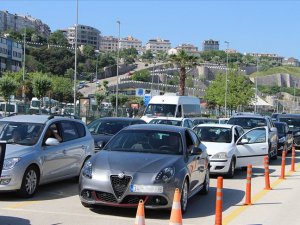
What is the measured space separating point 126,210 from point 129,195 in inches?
36.1

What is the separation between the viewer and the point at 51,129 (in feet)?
38.2

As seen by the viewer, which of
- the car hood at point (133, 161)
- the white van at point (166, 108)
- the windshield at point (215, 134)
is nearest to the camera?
the car hood at point (133, 161)

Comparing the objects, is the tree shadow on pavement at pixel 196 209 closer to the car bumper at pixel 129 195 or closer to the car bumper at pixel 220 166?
the car bumper at pixel 129 195

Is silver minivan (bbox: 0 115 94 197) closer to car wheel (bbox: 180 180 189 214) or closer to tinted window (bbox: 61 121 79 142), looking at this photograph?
tinted window (bbox: 61 121 79 142)

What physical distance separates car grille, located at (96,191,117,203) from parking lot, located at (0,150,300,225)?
0.29 m

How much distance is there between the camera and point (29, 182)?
10.4 meters

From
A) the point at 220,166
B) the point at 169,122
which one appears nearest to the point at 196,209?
the point at 220,166

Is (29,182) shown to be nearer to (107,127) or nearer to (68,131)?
(68,131)

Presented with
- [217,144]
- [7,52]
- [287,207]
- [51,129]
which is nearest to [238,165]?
[217,144]

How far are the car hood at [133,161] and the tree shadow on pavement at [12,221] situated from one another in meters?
1.44

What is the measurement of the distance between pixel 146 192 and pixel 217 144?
713cm

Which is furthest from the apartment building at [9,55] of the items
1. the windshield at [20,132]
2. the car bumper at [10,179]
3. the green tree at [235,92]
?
the car bumper at [10,179]

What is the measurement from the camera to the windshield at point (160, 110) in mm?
30527

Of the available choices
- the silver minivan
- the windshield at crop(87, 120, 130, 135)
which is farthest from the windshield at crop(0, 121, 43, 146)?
the windshield at crop(87, 120, 130, 135)
